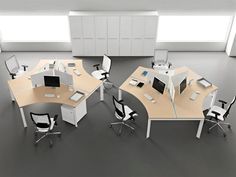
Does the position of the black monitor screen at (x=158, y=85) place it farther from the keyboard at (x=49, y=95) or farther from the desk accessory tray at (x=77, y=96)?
the keyboard at (x=49, y=95)

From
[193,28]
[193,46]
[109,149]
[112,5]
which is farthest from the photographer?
[193,46]

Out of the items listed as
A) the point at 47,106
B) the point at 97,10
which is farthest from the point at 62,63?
the point at 97,10

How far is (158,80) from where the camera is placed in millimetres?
6988

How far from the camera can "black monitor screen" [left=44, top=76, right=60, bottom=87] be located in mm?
6970

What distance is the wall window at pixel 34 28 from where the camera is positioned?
401 inches

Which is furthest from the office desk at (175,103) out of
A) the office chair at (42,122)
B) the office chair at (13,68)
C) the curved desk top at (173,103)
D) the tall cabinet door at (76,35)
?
the office chair at (13,68)

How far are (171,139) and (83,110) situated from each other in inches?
98.0

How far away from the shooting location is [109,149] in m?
6.37

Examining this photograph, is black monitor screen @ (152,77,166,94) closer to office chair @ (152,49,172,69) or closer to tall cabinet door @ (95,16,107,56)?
office chair @ (152,49,172,69)

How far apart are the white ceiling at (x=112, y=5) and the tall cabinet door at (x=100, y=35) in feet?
1.73

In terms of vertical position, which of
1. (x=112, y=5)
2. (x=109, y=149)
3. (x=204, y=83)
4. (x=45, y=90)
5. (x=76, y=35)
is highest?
(x=112, y=5)

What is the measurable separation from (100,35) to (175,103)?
174 inches

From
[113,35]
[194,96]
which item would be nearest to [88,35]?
[113,35]

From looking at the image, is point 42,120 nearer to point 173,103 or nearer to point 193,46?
point 173,103
